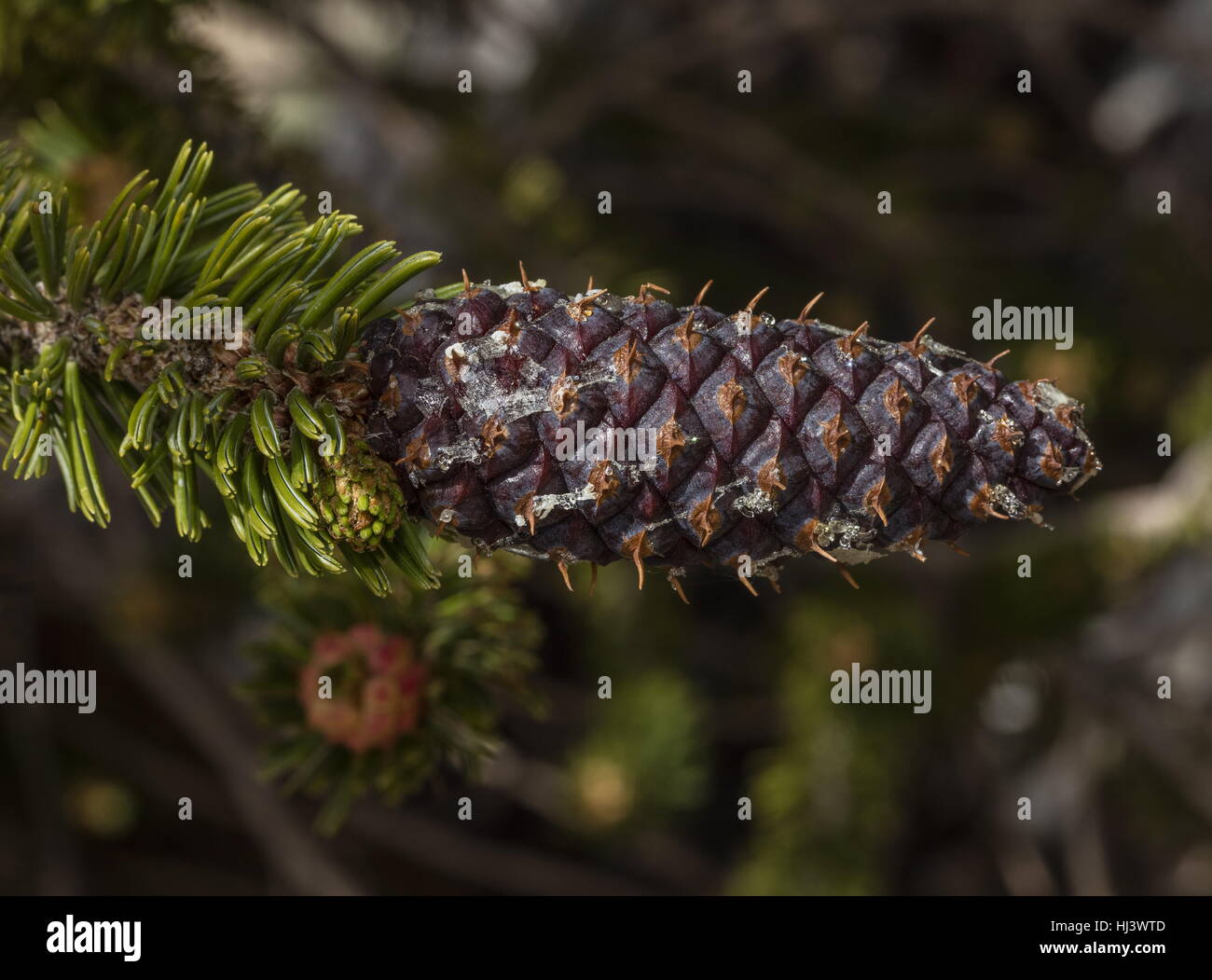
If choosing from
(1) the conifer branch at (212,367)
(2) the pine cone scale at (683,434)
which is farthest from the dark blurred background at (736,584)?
(2) the pine cone scale at (683,434)

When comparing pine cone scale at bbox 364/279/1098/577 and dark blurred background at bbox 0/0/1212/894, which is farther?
dark blurred background at bbox 0/0/1212/894

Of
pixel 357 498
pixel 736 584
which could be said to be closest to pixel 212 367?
pixel 357 498

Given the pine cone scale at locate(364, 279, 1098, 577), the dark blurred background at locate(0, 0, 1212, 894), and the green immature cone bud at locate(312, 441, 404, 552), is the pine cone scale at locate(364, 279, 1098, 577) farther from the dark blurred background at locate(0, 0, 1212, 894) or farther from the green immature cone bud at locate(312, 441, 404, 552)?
the dark blurred background at locate(0, 0, 1212, 894)

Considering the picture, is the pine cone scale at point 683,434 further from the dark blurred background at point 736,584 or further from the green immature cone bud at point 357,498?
the dark blurred background at point 736,584

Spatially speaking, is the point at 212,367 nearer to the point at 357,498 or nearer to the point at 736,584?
the point at 357,498

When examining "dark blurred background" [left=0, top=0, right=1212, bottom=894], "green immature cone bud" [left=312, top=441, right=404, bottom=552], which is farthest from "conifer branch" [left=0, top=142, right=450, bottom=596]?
"dark blurred background" [left=0, top=0, right=1212, bottom=894]

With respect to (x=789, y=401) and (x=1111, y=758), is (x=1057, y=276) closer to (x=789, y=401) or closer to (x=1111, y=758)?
(x=1111, y=758)
